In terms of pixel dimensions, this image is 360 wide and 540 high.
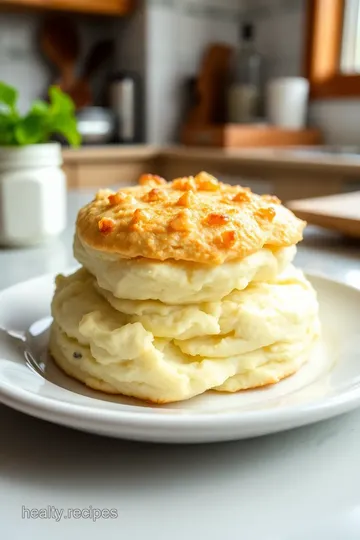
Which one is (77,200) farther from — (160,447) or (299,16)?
(299,16)

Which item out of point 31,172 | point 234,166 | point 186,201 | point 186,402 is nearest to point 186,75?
point 234,166

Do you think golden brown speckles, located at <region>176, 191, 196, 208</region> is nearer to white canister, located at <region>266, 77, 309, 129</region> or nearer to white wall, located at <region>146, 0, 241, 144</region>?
white canister, located at <region>266, 77, 309, 129</region>

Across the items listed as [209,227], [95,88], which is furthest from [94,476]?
[95,88]

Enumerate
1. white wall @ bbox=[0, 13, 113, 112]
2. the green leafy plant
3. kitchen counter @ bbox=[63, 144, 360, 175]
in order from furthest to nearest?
white wall @ bbox=[0, 13, 113, 112]
kitchen counter @ bbox=[63, 144, 360, 175]
the green leafy plant

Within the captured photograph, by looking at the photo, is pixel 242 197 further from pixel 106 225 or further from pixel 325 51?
pixel 325 51

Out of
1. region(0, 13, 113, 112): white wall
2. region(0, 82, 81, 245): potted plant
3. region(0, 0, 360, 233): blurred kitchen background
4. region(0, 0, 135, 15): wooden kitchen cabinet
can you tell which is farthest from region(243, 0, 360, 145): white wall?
region(0, 82, 81, 245): potted plant

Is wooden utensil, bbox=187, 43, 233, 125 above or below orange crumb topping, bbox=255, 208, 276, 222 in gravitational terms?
above

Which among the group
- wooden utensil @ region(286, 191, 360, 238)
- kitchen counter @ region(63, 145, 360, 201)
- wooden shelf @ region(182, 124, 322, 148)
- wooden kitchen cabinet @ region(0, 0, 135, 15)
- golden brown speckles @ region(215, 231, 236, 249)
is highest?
wooden kitchen cabinet @ region(0, 0, 135, 15)
